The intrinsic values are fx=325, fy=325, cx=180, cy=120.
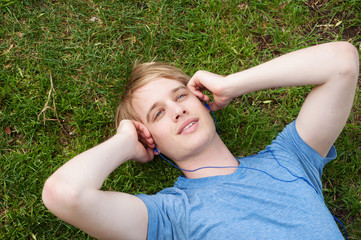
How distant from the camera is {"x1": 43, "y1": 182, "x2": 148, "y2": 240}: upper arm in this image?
2135 mm

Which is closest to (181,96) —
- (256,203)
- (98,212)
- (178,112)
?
(178,112)

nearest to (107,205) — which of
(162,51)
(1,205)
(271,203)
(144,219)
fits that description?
(144,219)

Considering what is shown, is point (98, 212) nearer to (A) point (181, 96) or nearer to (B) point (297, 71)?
(A) point (181, 96)

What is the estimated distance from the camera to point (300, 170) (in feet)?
8.97

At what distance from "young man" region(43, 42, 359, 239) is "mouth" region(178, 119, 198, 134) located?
12 mm

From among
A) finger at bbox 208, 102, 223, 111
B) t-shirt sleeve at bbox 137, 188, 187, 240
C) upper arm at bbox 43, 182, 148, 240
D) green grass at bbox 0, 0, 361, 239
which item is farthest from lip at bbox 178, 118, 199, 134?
green grass at bbox 0, 0, 361, 239

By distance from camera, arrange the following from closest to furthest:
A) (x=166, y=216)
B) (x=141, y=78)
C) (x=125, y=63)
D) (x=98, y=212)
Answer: (x=98, y=212) → (x=166, y=216) → (x=141, y=78) → (x=125, y=63)

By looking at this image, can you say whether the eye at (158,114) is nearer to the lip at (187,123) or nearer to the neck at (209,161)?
the lip at (187,123)

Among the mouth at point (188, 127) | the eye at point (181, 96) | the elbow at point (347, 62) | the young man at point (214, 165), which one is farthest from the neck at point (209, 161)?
the elbow at point (347, 62)

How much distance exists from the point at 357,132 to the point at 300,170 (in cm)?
119

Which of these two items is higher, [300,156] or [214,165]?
[300,156]

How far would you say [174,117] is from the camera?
269 centimetres

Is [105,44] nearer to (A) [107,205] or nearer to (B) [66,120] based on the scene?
(B) [66,120]

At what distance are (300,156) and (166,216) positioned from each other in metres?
1.26
